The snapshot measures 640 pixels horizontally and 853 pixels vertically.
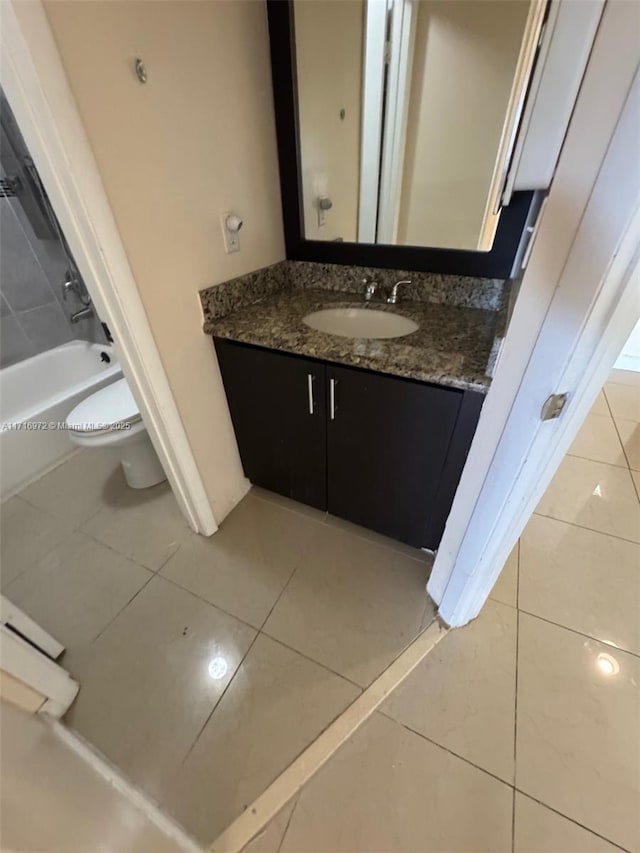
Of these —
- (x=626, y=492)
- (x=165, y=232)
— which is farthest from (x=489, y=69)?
(x=626, y=492)

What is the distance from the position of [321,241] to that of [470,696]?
163cm

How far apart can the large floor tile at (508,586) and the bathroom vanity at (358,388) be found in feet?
0.94

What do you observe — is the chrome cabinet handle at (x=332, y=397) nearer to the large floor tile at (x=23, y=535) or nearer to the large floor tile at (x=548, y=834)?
the large floor tile at (x=548, y=834)

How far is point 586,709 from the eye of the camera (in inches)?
39.7

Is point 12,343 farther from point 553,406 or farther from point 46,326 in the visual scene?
point 553,406

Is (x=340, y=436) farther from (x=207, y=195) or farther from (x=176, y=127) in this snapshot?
(x=176, y=127)

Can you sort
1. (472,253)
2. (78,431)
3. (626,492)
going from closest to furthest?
(472,253), (78,431), (626,492)

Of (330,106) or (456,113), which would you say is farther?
(330,106)

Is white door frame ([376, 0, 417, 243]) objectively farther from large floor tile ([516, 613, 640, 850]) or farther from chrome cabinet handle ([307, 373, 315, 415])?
large floor tile ([516, 613, 640, 850])

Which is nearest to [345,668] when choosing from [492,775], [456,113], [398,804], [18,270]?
[398,804]

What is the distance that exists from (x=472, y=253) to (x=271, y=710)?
5.12 ft

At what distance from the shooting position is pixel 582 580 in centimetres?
132

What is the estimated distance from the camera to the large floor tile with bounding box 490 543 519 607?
4.13 ft

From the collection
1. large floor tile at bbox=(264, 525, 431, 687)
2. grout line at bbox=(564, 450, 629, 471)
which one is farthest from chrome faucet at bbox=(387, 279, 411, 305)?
grout line at bbox=(564, 450, 629, 471)
